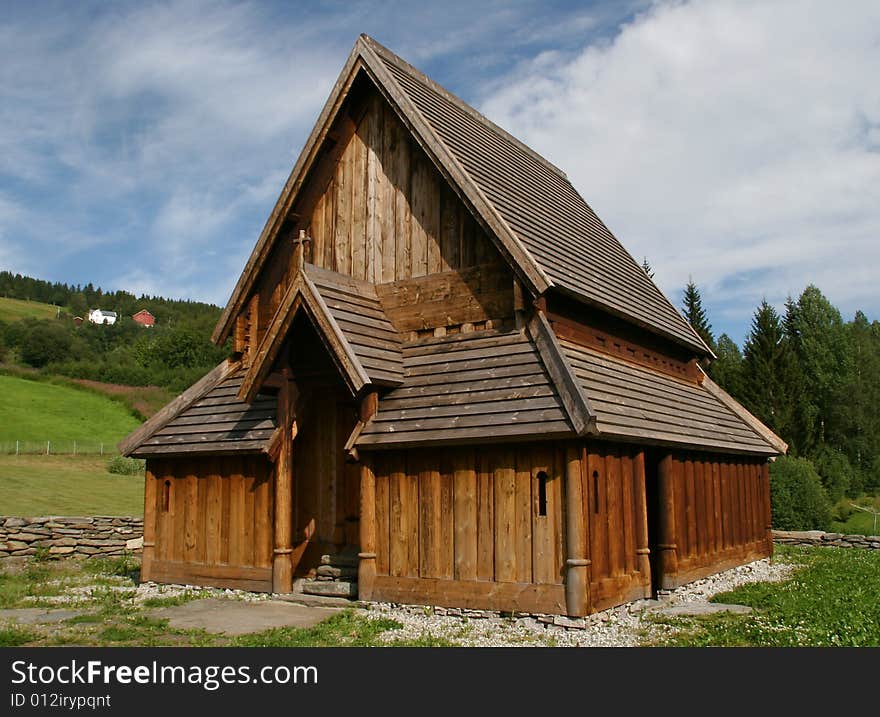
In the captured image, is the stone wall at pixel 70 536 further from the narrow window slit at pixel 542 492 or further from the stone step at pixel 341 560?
the narrow window slit at pixel 542 492

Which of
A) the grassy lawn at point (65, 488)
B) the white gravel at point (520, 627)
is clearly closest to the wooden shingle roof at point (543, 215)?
the white gravel at point (520, 627)

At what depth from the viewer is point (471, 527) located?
11.5m

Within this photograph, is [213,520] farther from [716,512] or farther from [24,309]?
[24,309]

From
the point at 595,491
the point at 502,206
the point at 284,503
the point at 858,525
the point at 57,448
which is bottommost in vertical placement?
the point at 858,525

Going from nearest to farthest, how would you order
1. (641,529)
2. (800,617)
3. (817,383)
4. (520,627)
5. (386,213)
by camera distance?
(800,617) < (520,627) < (641,529) < (386,213) < (817,383)

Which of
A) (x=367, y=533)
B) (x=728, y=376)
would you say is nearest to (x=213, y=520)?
(x=367, y=533)

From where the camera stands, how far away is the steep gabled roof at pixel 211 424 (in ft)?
46.4

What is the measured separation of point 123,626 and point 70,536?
10.3 metres

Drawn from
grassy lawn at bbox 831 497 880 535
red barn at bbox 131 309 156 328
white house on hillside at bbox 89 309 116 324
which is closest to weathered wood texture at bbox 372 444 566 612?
grassy lawn at bbox 831 497 880 535

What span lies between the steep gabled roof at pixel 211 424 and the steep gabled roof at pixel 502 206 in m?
1.20

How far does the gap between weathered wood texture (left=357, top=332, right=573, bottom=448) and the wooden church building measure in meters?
0.04
